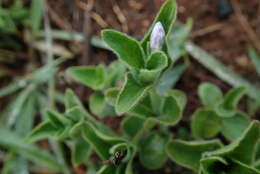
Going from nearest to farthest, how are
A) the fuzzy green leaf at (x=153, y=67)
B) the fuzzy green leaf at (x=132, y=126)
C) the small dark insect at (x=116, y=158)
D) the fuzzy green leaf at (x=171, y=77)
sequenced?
the fuzzy green leaf at (x=153, y=67), the small dark insect at (x=116, y=158), the fuzzy green leaf at (x=132, y=126), the fuzzy green leaf at (x=171, y=77)

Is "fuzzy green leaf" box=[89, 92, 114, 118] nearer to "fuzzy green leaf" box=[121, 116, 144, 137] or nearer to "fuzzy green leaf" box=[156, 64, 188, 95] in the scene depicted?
"fuzzy green leaf" box=[121, 116, 144, 137]

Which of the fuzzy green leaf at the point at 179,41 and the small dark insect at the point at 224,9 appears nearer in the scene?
the fuzzy green leaf at the point at 179,41

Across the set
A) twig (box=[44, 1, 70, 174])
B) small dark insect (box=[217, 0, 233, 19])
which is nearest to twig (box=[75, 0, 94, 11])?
twig (box=[44, 1, 70, 174])

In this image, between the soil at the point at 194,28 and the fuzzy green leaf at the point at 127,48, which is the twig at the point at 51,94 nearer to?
the soil at the point at 194,28

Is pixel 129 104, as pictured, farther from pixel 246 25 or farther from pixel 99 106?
pixel 246 25

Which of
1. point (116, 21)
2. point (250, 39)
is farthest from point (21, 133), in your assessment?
point (250, 39)

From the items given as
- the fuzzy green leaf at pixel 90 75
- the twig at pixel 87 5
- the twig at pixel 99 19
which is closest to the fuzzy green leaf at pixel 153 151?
the fuzzy green leaf at pixel 90 75
